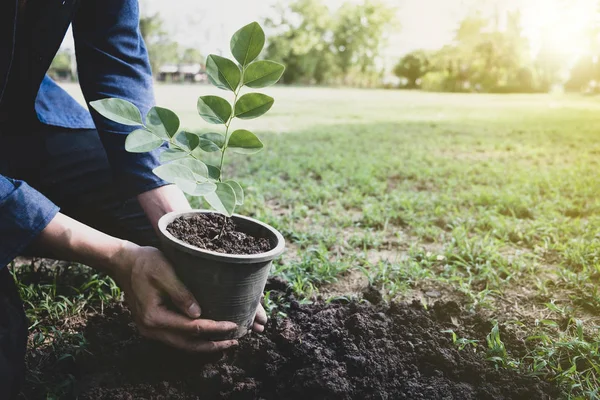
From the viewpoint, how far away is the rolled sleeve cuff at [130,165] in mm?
1633

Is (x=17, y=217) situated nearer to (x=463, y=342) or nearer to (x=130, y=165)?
(x=130, y=165)

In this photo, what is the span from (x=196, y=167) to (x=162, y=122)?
155mm

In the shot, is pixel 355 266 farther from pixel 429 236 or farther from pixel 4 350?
pixel 4 350

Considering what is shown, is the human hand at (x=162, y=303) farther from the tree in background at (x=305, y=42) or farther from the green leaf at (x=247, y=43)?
the tree in background at (x=305, y=42)

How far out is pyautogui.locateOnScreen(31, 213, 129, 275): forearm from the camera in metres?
1.32

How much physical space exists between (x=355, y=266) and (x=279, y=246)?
1.10 metres

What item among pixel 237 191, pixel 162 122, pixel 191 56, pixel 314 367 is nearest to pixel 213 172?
pixel 237 191

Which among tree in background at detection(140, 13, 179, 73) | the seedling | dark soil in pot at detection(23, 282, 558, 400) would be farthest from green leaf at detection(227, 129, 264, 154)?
tree in background at detection(140, 13, 179, 73)

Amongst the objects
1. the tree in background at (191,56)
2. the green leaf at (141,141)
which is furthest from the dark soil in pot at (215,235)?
the tree in background at (191,56)

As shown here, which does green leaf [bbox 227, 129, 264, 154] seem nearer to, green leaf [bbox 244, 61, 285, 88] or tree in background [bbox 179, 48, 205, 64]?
green leaf [bbox 244, 61, 285, 88]

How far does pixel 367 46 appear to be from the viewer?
47500 mm

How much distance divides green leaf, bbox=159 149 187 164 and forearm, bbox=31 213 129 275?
0.31 metres

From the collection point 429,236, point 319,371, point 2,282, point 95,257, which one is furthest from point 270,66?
point 429,236

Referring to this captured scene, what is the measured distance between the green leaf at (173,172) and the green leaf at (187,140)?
0.37 feet
